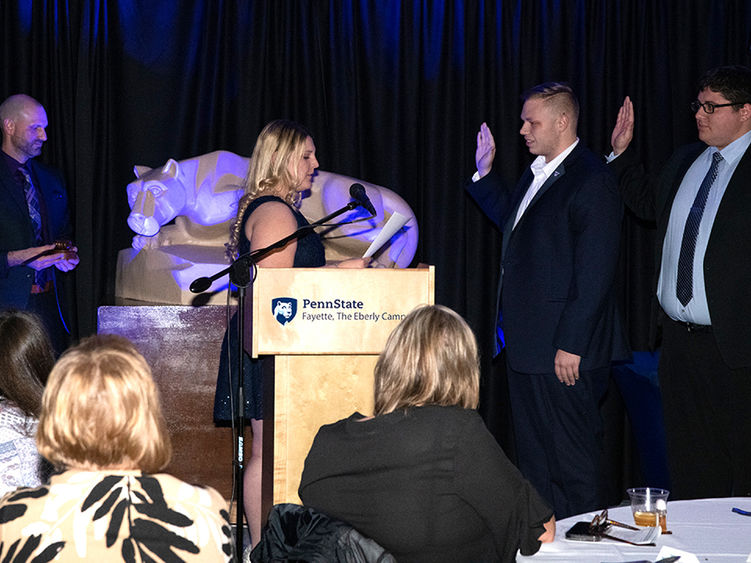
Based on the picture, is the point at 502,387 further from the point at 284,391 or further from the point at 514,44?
the point at 284,391

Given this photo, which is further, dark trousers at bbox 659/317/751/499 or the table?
dark trousers at bbox 659/317/751/499

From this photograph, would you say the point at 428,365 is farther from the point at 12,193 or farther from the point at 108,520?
the point at 12,193

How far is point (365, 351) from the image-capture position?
283cm

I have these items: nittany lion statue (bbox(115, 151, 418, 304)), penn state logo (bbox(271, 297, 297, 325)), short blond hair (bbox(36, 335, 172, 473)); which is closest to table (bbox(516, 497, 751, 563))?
short blond hair (bbox(36, 335, 172, 473))

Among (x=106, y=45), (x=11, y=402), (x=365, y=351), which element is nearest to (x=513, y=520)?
(x=365, y=351)

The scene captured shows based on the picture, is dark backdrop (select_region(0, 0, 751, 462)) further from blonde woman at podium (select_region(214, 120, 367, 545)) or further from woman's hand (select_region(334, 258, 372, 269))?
woman's hand (select_region(334, 258, 372, 269))

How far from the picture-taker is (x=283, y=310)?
2791 millimetres

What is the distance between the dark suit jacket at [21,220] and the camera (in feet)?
14.8

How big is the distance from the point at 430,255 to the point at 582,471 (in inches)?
75.0

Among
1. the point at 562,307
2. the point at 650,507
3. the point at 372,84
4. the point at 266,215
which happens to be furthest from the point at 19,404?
the point at 372,84

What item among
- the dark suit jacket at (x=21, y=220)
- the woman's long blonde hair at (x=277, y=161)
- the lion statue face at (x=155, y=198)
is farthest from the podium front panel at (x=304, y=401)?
the dark suit jacket at (x=21, y=220)

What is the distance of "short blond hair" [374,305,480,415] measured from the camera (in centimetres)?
202

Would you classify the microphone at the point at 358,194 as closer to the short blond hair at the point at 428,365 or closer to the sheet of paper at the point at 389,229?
the sheet of paper at the point at 389,229

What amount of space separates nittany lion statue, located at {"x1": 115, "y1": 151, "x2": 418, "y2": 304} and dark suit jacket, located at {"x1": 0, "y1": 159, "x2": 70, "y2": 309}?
0.43 meters
